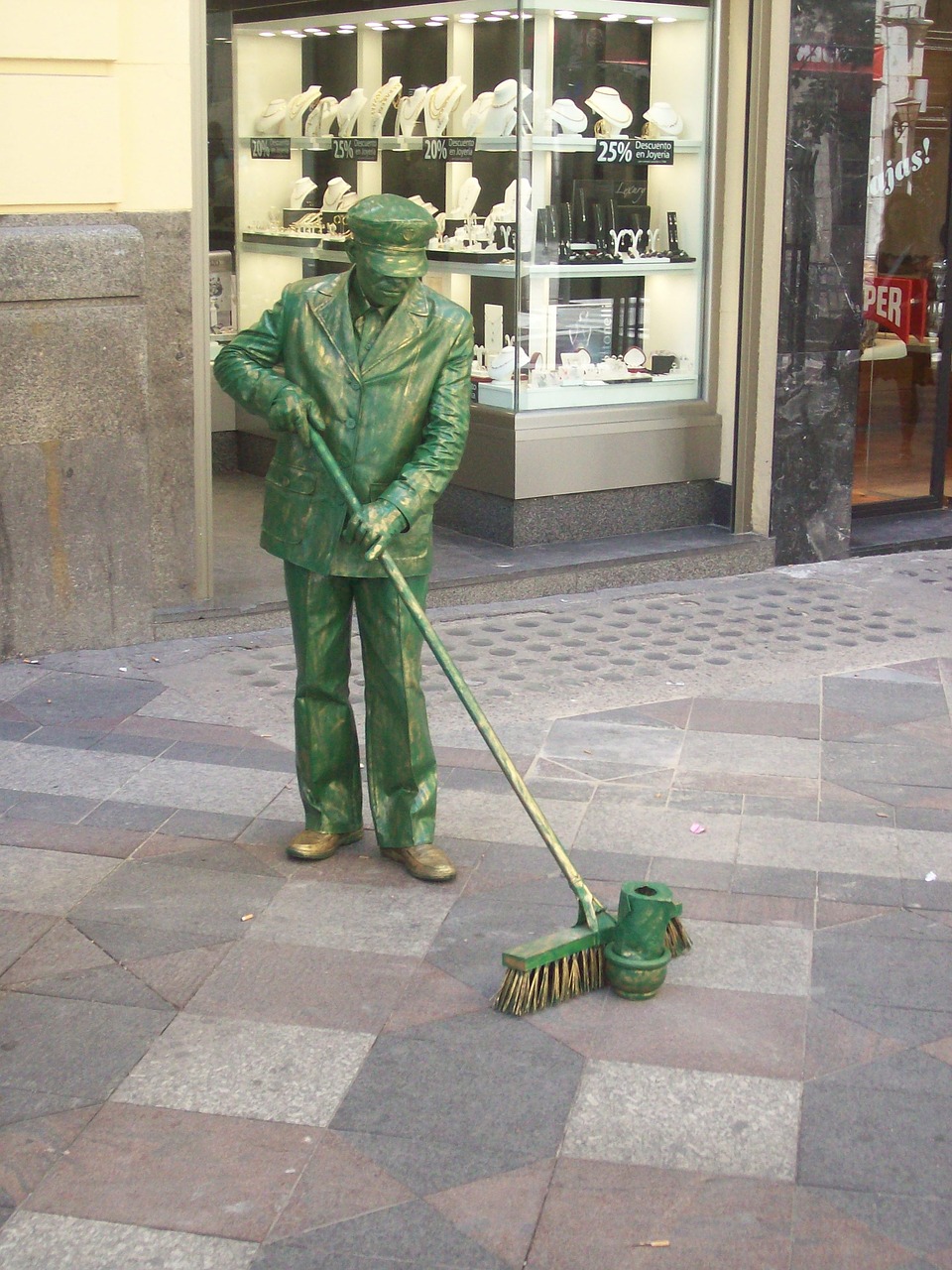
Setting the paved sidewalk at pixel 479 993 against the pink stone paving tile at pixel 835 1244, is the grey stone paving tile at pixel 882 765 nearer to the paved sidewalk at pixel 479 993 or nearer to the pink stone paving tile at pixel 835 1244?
the paved sidewalk at pixel 479 993

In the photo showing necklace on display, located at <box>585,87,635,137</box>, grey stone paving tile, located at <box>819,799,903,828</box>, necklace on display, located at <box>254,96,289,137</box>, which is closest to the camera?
grey stone paving tile, located at <box>819,799,903,828</box>

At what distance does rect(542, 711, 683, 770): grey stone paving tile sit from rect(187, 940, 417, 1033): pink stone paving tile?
1.74 metres

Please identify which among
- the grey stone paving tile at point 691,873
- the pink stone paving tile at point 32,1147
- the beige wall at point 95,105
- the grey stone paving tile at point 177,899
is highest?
the beige wall at point 95,105

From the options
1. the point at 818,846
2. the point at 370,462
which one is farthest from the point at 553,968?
the point at 370,462

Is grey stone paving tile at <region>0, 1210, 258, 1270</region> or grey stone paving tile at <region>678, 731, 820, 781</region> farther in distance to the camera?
grey stone paving tile at <region>678, 731, 820, 781</region>

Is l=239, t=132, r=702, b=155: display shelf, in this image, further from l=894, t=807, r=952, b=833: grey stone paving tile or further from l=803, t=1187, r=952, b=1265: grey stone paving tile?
l=803, t=1187, r=952, b=1265: grey stone paving tile

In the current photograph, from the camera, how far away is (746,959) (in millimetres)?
4457

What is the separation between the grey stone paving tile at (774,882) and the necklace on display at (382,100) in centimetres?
556

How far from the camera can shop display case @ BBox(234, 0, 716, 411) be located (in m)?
8.38

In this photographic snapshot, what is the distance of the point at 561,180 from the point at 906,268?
2.39m

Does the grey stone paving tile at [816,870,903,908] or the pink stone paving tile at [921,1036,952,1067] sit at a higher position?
the grey stone paving tile at [816,870,903,908]

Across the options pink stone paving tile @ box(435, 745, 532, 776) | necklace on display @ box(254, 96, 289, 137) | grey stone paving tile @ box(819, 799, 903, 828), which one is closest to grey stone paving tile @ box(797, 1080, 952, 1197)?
grey stone paving tile @ box(819, 799, 903, 828)

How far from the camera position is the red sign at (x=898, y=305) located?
970 centimetres

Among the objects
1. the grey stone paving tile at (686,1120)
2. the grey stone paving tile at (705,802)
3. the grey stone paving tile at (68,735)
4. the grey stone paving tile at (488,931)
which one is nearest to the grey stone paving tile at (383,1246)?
the grey stone paving tile at (686,1120)
